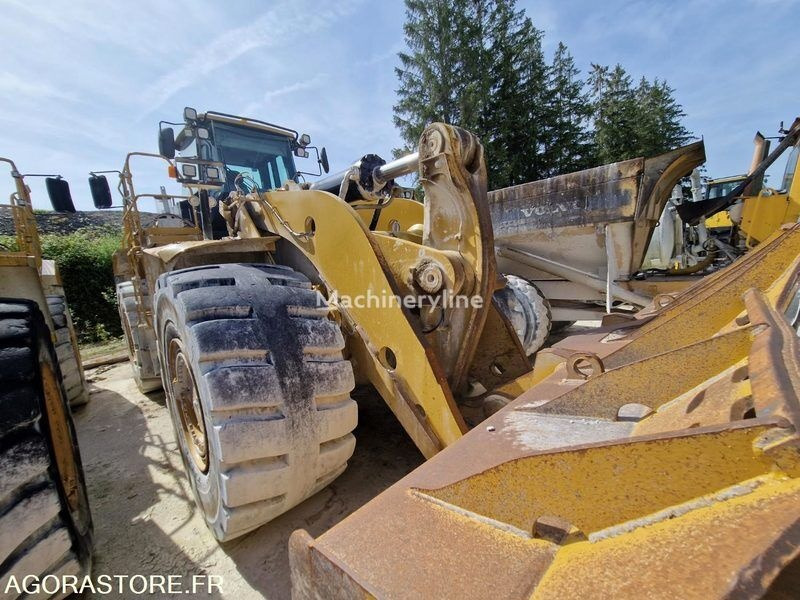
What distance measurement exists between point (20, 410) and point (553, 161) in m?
21.3

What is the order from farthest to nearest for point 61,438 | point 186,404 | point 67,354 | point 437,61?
point 437,61, point 67,354, point 186,404, point 61,438

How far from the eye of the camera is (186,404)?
2.21m

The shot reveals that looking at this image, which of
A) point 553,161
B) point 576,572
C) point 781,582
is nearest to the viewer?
point 781,582

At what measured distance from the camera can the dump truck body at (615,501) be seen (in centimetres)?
54

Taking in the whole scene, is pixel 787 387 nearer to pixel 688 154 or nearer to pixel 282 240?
pixel 282 240

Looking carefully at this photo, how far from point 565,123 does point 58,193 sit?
69.6 ft

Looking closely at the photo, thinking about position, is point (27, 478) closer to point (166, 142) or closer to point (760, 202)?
point (166, 142)

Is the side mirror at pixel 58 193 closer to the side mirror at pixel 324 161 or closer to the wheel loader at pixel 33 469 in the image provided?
the wheel loader at pixel 33 469

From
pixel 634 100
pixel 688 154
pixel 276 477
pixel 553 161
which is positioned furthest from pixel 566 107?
pixel 276 477

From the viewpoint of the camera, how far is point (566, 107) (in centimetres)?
1973

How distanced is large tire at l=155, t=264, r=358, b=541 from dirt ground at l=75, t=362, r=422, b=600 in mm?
266

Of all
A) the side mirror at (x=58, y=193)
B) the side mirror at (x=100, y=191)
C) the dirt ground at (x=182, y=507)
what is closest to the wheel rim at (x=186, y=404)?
the dirt ground at (x=182, y=507)

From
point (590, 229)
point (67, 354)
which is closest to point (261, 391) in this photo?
point (67, 354)

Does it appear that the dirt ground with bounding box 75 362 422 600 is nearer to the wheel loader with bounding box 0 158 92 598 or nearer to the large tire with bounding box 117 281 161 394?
the wheel loader with bounding box 0 158 92 598
